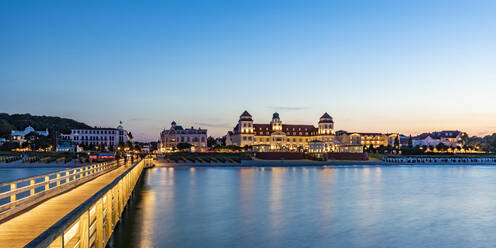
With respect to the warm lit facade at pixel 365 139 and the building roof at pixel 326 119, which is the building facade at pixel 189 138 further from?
the warm lit facade at pixel 365 139

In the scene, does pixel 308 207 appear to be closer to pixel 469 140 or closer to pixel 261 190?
pixel 261 190

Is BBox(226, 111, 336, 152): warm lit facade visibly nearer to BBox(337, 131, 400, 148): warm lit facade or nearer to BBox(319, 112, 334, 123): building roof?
BBox(319, 112, 334, 123): building roof

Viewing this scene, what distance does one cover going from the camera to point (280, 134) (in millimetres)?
142750

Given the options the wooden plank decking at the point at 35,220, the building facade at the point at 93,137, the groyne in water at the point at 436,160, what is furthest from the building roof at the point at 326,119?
the wooden plank decking at the point at 35,220

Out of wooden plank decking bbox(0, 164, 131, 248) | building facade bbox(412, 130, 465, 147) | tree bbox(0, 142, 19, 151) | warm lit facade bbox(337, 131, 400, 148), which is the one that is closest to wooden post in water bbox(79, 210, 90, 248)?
wooden plank decking bbox(0, 164, 131, 248)

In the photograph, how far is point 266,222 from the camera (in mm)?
25453

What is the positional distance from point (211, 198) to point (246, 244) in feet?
57.2

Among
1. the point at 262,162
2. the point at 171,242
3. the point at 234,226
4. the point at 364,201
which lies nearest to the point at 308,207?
the point at 364,201

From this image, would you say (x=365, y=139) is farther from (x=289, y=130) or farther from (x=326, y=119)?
(x=289, y=130)

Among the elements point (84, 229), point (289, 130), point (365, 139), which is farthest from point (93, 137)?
point (84, 229)

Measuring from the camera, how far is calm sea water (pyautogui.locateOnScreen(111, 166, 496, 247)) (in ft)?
67.4

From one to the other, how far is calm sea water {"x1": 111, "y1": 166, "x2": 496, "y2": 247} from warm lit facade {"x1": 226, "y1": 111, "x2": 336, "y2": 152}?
96.6 m

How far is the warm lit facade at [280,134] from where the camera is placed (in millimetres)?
141375

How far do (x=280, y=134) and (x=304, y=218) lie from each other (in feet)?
380
